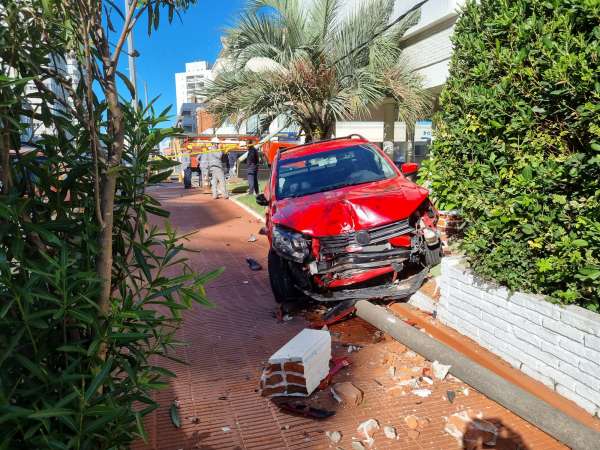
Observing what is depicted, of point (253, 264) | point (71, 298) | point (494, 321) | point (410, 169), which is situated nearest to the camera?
point (71, 298)

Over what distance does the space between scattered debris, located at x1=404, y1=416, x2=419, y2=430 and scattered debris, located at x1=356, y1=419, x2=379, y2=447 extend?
8.0 inches

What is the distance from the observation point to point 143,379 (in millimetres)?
1986

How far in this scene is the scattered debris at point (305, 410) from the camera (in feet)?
10.6

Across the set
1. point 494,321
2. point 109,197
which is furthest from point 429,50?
point 109,197

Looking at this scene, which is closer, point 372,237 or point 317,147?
point 372,237

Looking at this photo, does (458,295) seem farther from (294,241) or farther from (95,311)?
(95,311)

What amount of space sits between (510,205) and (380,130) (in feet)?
46.8

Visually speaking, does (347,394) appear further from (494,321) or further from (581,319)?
(581,319)

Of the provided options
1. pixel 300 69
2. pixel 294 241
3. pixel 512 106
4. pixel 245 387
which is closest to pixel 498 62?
pixel 512 106

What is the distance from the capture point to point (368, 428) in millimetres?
3068

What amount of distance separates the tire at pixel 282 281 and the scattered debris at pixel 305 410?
73.3 inches

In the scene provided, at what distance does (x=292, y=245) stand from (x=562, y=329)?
2498 millimetres

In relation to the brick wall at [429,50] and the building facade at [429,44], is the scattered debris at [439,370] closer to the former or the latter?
the building facade at [429,44]

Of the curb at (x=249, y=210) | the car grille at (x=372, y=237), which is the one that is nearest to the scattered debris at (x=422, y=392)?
the car grille at (x=372, y=237)
